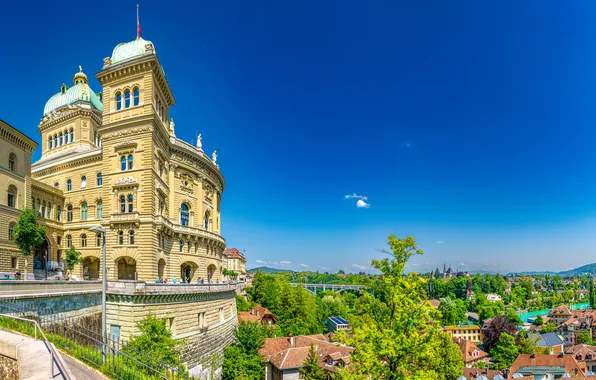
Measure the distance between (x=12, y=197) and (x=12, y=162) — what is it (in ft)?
11.0

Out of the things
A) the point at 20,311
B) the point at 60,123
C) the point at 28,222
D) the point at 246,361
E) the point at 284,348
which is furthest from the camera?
the point at 60,123

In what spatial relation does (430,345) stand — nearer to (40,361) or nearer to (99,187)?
(40,361)

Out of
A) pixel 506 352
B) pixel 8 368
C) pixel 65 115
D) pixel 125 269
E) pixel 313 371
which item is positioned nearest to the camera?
pixel 8 368

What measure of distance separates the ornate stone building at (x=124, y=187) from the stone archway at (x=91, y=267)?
109 millimetres

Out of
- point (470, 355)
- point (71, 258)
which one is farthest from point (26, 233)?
point (470, 355)

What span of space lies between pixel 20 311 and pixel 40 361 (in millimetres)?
12789

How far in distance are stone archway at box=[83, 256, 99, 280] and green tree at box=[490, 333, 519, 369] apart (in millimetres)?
70017

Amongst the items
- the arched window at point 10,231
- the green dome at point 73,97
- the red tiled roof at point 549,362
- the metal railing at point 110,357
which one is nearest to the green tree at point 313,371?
the metal railing at point 110,357

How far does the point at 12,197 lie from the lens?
35.1 metres

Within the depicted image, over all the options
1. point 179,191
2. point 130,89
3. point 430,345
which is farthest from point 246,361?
point 130,89

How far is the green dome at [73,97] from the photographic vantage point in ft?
178

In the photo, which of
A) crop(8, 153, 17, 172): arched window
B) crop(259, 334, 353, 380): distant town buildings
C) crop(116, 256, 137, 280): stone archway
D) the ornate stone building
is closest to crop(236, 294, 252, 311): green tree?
crop(259, 334, 353, 380): distant town buildings

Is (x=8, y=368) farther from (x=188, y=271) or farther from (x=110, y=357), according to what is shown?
(x=188, y=271)

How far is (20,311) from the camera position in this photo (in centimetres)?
1864
